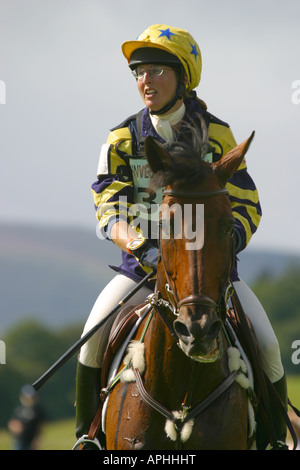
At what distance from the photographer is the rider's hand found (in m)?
7.60

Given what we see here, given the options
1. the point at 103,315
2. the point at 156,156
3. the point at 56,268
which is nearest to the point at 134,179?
the point at 103,315

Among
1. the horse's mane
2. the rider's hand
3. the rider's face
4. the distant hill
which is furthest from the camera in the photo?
the distant hill

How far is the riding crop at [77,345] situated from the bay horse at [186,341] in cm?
42

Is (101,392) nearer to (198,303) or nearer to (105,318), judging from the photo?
(105,318)

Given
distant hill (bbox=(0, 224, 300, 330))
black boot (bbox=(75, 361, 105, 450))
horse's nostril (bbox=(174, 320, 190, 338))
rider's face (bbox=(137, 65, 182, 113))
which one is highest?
rider's face (bbox=(137, 65, 182, 113))

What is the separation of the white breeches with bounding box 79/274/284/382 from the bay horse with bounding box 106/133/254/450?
2.29 feet

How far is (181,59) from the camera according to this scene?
873 centimetres

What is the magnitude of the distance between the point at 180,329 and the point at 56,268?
10370cm

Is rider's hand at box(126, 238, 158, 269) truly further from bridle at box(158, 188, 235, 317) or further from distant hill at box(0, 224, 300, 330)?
distant hill at box(0, 224, 300, 330)

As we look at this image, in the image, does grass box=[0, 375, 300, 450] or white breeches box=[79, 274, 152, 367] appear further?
grass box=[0, 375, 300, 450]

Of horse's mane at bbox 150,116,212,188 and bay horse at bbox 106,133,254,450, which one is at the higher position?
horse's mane at bbox 150,116,212,188

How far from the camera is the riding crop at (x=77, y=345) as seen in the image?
7.95 metres

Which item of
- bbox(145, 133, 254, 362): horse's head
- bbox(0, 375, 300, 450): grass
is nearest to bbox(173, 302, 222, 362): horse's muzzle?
bbox(145, 133, 254, 362): horse's head

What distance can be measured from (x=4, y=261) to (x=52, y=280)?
19.4 ft
